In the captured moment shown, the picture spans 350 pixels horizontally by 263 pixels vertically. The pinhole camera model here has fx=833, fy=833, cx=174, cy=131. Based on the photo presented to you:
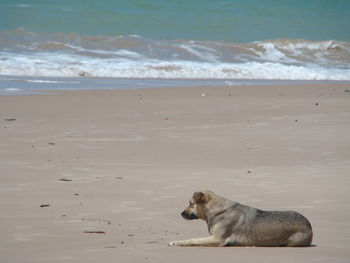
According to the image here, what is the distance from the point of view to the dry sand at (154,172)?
632 cm

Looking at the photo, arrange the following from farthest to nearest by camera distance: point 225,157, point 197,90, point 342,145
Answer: point 197,90 → point 342,145 → point 225,157

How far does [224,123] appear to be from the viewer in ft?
48.3

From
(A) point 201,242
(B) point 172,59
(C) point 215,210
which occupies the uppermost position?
(B) point 172,59

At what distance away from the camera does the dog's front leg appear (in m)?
6.26

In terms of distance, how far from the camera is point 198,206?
6.86 meters

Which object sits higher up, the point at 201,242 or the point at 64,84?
the point at 64,84

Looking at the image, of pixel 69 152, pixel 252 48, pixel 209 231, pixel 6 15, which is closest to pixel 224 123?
pixel 69 152

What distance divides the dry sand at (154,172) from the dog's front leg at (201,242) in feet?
0.27

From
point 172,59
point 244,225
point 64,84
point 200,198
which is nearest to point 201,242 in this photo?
point 244,225

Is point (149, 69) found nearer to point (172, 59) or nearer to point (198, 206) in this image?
point (172, 59)

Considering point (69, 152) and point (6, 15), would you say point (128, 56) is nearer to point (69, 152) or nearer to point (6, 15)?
point (6, 15)

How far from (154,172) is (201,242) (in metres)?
3.31

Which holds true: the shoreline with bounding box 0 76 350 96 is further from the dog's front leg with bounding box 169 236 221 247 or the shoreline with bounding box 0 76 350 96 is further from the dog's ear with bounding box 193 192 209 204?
the dog's front leg with bounding box 169 236 221 247

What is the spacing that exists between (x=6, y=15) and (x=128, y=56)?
65.0 ft
